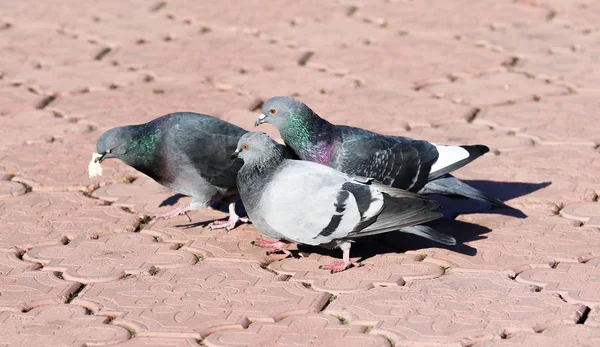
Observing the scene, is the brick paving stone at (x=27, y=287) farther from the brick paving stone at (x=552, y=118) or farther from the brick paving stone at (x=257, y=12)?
the brick paving stone at (x=257, y=12)

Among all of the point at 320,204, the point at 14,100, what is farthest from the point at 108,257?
the point at 14,100

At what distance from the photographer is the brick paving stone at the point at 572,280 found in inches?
176

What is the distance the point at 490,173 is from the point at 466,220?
2.22 feet

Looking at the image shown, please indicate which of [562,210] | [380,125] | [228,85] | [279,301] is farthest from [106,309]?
[228,85]

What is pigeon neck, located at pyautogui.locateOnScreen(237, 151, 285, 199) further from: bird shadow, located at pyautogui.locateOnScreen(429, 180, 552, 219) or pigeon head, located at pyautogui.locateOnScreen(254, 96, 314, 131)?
bird shadow, located at pyautogui.locateOnScreen(429, 180, 552, 219)

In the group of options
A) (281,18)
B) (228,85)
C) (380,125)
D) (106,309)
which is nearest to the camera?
(106,309)

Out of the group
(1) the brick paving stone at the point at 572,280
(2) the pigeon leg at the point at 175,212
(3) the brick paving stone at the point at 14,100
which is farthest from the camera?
(3) the brick paving stone at the point at 14,100

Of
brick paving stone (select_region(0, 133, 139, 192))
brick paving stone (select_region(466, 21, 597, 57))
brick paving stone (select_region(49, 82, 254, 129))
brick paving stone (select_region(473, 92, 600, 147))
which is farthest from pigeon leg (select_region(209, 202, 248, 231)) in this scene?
brick paving stone (select_region(466, 21, 597, 57))

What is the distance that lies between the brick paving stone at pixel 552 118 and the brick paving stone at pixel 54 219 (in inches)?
107

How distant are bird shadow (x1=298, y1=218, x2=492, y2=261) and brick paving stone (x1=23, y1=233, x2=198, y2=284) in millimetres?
709

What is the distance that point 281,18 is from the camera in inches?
376

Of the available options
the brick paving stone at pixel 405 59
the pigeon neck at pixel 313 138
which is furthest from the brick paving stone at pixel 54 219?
Answer: the brick paving stone at pixel 405 59

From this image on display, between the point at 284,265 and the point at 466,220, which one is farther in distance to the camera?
the point at 466,220

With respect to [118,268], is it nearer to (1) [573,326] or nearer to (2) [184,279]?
(2) [184,279]
